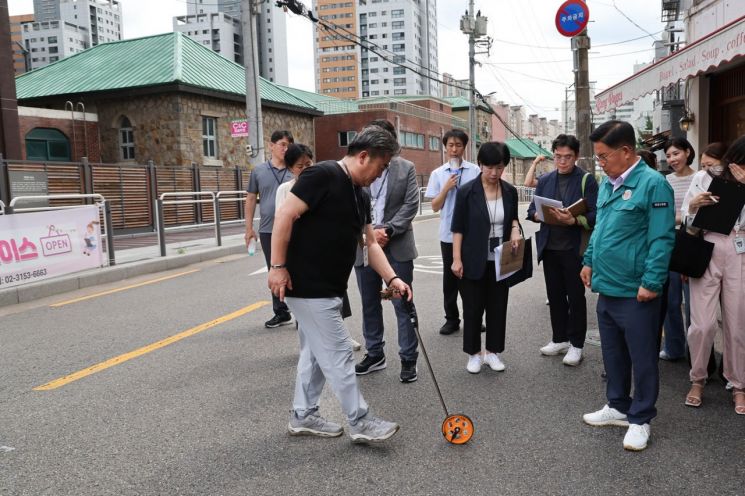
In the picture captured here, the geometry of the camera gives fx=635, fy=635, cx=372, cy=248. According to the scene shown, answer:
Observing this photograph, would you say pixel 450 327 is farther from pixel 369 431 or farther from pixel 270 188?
pixel 369 431

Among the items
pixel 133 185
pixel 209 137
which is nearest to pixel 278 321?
pixel 133 185

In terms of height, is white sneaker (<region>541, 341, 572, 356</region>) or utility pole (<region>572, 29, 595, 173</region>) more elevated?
utility pole (<region>572, 29, 595, 173</region>)

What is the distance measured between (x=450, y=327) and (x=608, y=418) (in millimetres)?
2557

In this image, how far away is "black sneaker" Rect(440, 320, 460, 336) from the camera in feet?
20.6

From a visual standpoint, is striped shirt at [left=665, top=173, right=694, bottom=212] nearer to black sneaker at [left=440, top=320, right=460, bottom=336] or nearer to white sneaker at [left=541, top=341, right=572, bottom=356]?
white sneaker at [left=541, top=341, right=572, bottom=356]

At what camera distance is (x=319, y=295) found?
3469 mm

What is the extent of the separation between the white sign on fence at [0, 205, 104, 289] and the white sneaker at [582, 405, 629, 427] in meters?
7.80

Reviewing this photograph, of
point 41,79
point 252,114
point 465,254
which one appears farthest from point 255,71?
point 41,79

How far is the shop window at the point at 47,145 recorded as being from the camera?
79.9 ft

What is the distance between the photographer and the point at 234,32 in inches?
5108

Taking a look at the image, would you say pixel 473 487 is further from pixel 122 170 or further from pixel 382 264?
pixel 122 170

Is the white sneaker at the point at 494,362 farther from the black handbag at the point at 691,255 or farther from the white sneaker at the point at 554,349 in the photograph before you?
the black handbag at the point at 691,255

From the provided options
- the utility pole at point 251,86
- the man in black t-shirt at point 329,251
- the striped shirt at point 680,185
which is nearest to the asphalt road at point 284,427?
the man in black t-shirt at point 329,251

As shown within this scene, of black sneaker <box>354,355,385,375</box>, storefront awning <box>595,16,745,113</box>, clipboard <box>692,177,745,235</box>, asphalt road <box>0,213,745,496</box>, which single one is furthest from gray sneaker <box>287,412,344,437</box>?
storefront awning <box>595,16,745,113</box>
